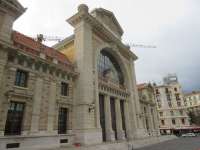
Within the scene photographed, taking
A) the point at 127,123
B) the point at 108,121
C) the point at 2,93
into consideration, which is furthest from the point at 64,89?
the point at 127,123

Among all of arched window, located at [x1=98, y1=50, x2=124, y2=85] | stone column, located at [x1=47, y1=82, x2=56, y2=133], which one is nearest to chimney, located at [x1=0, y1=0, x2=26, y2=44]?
stone column, located at [x1=47, y1=82, x2=56, y2=133]

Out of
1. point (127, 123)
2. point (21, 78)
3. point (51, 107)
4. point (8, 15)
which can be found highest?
point (8, 15)

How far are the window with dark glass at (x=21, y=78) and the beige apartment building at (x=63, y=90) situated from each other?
10 cm

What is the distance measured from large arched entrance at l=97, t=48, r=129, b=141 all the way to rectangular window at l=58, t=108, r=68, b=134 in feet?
22.5

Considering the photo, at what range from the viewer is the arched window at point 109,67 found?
3111cm

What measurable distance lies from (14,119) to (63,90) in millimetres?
7256

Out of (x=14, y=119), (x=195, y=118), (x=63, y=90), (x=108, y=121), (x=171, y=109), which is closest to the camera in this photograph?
(x=14, y=119)

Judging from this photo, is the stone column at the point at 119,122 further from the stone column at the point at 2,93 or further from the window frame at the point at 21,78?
the stone column at the point at 2,93

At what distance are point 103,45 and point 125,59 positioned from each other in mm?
9345

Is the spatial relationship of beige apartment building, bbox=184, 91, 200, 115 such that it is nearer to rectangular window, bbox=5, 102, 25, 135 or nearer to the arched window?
the arched window

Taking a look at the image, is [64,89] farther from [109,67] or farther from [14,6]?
[109,67]

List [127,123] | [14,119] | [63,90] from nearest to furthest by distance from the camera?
[14,119] → [63,90] → [127,123]

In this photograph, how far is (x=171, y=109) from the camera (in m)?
72.0

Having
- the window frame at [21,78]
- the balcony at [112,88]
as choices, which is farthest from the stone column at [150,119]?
the window frame at [21,78]
